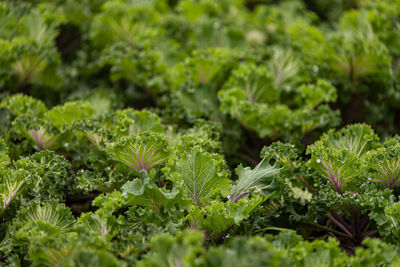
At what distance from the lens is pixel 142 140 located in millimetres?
1765

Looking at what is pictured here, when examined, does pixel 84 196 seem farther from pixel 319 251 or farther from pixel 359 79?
Answer: pixel 359 79

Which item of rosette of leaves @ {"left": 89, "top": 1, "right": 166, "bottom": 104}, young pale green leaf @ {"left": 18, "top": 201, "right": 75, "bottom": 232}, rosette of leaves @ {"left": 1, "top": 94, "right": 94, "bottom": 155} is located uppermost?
rosette of leaves @ {"left": 89, "top": 1, "right": 166, "bottom": 104}

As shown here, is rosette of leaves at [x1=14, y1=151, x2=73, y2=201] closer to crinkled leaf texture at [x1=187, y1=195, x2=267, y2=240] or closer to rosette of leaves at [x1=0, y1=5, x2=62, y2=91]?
crinkled leaf texture at [x1=187, y1=195, x2=267, y2=240]

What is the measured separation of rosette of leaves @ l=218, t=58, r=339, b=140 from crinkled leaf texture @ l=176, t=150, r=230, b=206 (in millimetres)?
584

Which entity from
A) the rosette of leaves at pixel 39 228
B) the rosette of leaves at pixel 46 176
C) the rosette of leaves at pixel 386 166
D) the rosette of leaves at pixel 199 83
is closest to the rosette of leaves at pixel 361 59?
the rosette of leaves at pixel 199 83

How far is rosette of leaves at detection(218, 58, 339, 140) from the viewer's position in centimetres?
229

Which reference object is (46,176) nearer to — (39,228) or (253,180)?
(39,228)

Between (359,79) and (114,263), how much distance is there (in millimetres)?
2018

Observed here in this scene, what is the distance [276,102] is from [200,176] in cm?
94

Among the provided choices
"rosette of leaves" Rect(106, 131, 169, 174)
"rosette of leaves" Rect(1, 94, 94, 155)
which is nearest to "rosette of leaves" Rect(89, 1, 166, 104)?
"rosette of leaves" Rect(1, 94, 94, 155)

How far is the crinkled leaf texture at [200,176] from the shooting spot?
5.78 ft

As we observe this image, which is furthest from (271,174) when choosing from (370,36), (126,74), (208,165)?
(370,36)

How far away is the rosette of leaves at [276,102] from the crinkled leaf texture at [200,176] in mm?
584

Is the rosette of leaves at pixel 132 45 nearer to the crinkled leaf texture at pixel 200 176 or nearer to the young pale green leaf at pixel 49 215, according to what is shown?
the crinkled leaf texture at pixel 200 176
